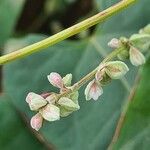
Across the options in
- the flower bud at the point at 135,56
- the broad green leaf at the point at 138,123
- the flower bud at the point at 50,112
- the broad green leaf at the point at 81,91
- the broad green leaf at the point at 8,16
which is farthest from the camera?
the broad green leaf at the point at 8,16

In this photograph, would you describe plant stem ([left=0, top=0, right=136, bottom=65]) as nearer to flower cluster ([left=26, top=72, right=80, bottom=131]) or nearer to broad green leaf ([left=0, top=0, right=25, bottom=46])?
flower cluster ([left=26, top=72, right=80, bottom=131])

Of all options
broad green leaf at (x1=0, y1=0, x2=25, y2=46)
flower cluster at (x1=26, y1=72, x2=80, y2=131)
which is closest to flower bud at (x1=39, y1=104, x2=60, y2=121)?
flower cluster at (x1=26, y1=72, x2=80, y2=131)

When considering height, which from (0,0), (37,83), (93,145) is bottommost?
(93,145)

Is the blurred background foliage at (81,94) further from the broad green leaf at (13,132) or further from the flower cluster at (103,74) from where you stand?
the flower cluster at (103,74)

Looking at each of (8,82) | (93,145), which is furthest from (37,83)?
(93,145)

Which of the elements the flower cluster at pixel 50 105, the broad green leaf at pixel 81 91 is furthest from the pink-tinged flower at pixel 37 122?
the broad green leaf at pixel 81 91

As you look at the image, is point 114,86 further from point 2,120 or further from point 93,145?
point 2,120
